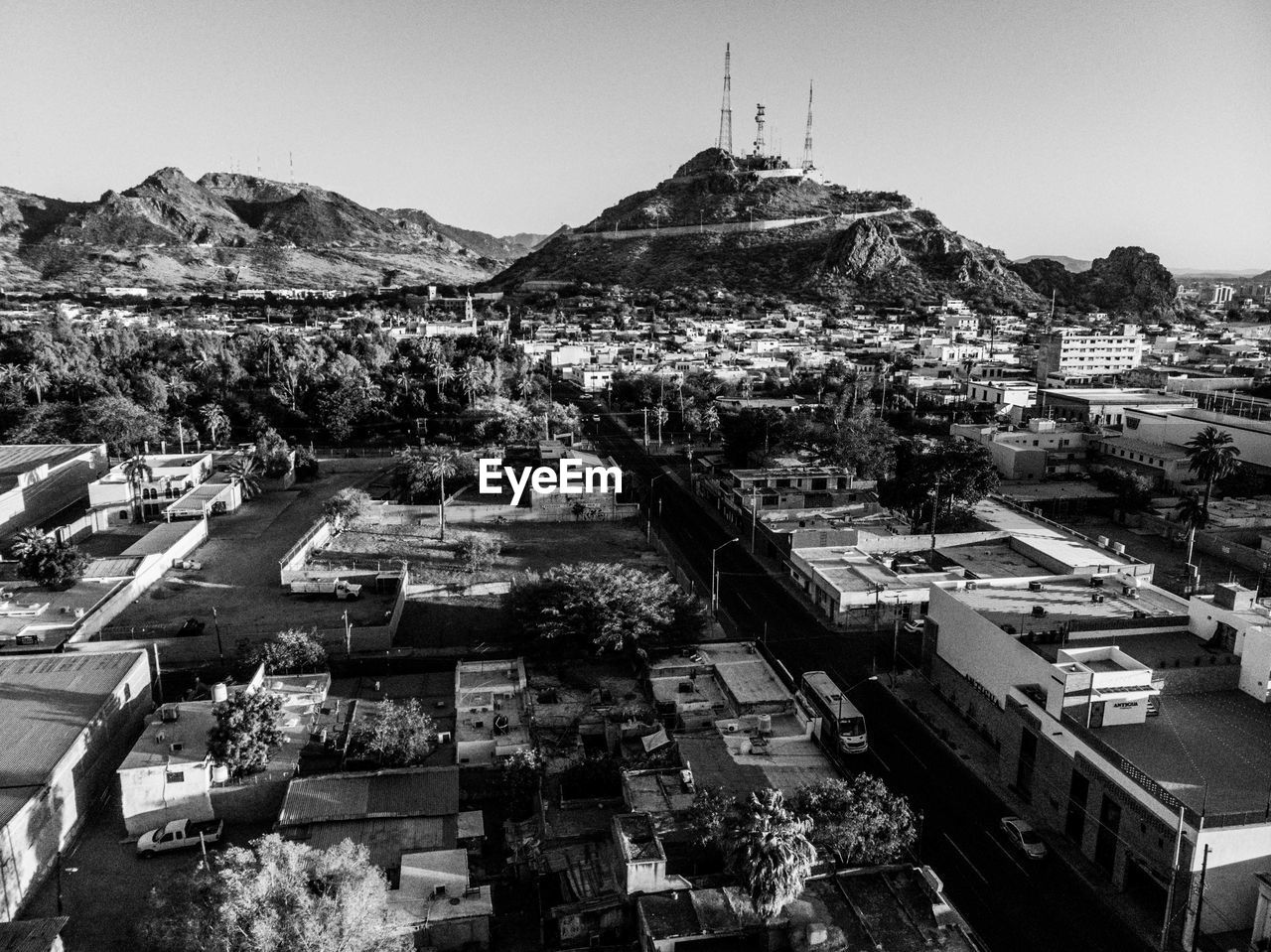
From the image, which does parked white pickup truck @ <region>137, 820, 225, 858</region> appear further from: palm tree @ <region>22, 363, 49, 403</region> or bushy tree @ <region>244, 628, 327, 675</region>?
palm tree @ <region>22, 363, 49, 403</region>

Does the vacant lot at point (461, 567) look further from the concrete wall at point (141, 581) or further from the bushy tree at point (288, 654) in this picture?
the concrete wall at point (141, 581)

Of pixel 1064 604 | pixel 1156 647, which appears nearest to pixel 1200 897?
pixel 1156 647

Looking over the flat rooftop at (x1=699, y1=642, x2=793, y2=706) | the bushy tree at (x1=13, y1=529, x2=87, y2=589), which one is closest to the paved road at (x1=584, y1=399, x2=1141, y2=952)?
the flat rooftop at (x1=699, y1=642, x2=793, y2=706)

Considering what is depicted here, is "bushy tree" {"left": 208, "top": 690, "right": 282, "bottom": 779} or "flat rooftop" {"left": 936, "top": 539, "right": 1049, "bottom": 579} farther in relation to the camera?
"flat rooftop" {"left": 936, "top": 539, "right": 1049, "bottom": 579}

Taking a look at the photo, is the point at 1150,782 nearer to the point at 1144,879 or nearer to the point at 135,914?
the point at 1144,879

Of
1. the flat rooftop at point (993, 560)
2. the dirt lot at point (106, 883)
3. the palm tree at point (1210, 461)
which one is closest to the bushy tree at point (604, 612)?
the dirt lot at point (106, 883)

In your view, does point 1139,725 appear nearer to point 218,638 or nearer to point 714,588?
point 714,588

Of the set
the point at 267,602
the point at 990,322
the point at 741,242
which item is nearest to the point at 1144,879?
the point at 267,602
